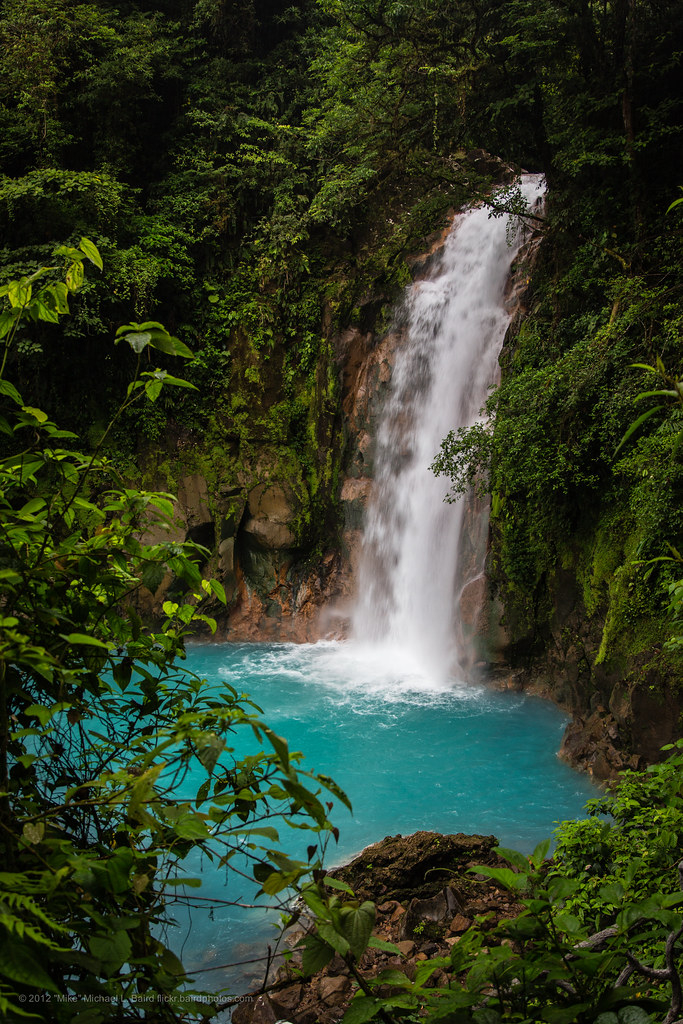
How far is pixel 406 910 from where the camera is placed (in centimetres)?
467

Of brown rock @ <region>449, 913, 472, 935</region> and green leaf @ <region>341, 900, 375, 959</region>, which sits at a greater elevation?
brown rock @ <region>449, 913, 472, 935</region>

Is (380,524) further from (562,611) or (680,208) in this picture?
(680,208)

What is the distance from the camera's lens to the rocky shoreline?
3879mm

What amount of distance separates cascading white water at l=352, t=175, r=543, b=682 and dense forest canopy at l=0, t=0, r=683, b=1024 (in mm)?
757

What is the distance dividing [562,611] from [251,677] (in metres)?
4.43

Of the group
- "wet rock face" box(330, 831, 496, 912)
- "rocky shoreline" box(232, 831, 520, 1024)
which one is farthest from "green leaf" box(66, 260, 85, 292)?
"wet rock face" box(330, 831, 496, 912)

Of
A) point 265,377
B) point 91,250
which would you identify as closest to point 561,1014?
point 91,250

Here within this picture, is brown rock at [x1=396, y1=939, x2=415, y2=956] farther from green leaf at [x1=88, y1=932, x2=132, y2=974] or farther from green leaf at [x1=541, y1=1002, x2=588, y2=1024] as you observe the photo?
green leaf at [x1=88, y1=932, x2=132, y2=974]

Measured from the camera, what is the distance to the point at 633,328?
7145 mm

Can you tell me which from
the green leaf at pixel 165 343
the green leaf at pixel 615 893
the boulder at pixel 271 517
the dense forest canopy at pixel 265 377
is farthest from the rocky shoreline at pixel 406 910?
the boulder at pixel 271 517

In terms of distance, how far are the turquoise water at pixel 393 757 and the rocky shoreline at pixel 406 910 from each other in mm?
505

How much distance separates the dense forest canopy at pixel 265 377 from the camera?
3.77 feet

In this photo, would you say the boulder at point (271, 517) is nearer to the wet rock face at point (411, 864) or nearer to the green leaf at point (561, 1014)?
the wet rock face at point (411, 864)

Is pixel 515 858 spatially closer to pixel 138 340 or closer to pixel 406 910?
pixel 138 340
